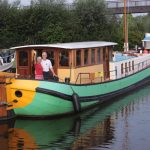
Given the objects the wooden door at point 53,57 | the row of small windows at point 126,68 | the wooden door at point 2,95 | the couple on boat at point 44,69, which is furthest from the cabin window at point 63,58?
the row of small windows at point 126,68

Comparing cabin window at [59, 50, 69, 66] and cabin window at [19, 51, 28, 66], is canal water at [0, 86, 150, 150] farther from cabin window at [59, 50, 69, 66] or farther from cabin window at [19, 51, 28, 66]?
cabin window at [19, 51, 28, 66]

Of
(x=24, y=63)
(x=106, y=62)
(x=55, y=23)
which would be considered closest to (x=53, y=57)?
(x=24, y=63)

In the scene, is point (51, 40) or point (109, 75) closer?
point (109, 75)

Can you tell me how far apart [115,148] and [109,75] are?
10333mm

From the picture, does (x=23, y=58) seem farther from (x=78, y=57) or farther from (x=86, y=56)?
(x=86, y=56)

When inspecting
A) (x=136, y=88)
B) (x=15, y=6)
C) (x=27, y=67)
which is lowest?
(x=136, y=88)

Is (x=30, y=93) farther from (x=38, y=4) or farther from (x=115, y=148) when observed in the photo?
(x=38, y=4)

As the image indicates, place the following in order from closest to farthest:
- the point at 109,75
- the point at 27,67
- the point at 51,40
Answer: the point at 27,67, the point at 109,75, the point at 51,40

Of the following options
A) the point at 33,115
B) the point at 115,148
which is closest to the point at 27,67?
the point at 33,115

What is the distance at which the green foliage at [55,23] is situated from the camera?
45125mm

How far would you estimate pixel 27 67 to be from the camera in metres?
21.7

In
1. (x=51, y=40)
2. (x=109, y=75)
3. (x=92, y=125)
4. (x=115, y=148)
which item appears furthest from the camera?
(x=51, y=40)

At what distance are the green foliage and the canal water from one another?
943 inches

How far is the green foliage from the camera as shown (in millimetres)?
45125
